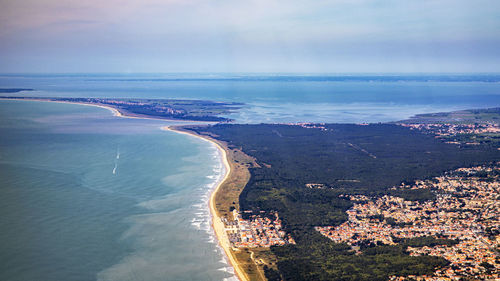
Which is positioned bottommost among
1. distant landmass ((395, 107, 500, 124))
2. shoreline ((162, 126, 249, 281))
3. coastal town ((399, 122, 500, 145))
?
shoreline ((162, 126, 249, 281))

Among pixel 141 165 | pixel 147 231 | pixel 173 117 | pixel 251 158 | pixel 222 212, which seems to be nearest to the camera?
pixel 147 231

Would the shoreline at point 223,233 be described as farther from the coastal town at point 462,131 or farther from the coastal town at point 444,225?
the coastal town at point 462,131

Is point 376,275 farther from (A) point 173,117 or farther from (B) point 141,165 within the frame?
(A) point 173,117

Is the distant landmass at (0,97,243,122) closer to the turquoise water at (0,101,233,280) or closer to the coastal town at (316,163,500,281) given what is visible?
the turquoise water at (0,101,233,280)

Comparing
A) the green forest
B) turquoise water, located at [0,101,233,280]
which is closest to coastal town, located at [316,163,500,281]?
the green forest

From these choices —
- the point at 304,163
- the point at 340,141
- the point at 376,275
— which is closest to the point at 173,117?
the point at 340,141
